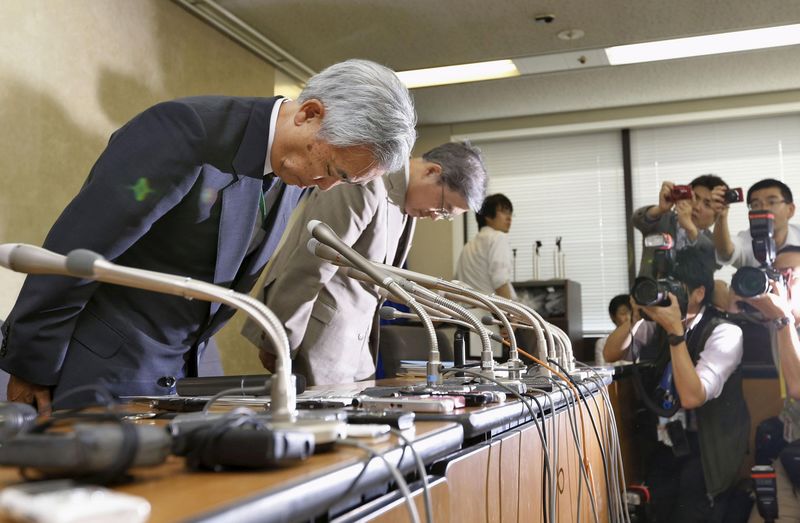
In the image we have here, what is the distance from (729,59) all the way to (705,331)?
9.45ft

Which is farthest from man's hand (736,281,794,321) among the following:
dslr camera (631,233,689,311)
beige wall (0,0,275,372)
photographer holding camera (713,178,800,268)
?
beige wall (0,0,275,372)

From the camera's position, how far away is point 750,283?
2.82 metres

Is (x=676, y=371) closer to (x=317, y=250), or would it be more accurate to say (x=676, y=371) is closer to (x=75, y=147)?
(x=317, y=250)

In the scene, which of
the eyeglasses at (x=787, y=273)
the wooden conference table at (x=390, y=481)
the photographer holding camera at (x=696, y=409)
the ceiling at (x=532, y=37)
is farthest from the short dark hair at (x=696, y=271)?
the wooden conference table at (x=390, y=481)

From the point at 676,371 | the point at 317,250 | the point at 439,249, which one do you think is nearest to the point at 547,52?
the point at 439,249

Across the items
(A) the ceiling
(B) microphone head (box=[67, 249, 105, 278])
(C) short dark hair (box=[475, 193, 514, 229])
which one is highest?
(A) the ceiling

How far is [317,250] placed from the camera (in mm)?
1370

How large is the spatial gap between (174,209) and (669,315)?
2.14m

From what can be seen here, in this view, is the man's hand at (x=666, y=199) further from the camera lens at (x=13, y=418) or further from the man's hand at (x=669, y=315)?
the camera lens at (x=13, y=418)

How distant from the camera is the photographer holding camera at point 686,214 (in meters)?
3.36

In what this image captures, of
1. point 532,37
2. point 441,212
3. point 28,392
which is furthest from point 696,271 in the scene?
point 28,392

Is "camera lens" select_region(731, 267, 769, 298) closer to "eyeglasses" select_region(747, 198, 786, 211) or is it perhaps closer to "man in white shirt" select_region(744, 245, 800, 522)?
"man in white shirt" select_region(744, 245, 800, 522)

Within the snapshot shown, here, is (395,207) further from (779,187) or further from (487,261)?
(487,261)

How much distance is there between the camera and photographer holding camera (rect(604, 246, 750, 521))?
2.99 m
